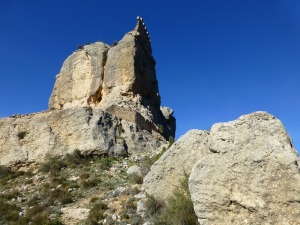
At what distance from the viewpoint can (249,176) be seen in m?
8.52

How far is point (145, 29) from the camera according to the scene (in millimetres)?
34531

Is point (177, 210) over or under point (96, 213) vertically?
under

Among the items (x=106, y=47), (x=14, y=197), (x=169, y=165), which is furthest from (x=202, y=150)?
(x=106, y=47)

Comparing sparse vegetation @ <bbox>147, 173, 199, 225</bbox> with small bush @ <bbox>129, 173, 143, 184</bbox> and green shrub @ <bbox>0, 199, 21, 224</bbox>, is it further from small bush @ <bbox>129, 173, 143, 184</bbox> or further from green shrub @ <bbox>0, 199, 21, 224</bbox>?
green shrub @ <bbox>0, 199, 21, 224</bbox>

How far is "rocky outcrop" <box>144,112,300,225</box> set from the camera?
317 inches

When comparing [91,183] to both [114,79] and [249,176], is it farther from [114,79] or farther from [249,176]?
[114,79]

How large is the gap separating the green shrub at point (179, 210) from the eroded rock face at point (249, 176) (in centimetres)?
180

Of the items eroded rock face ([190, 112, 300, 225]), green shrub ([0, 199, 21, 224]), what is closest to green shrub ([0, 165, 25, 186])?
green shrub ([0, 199, 21, 224])

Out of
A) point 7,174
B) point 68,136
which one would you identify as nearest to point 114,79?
point 68,136

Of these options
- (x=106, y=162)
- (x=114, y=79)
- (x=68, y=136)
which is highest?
(x=114, y=79)

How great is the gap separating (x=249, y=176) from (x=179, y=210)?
2.97 m

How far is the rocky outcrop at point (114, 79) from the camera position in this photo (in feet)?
94.0

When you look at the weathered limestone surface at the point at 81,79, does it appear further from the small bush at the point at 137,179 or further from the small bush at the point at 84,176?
the small bush at the point at 137,179

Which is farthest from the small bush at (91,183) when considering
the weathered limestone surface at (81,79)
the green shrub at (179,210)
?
the weathered limestone surface at (81,79)
